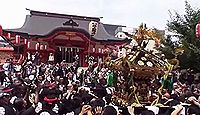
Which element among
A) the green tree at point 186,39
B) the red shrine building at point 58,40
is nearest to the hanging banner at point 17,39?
the red shrine building at point 58,40

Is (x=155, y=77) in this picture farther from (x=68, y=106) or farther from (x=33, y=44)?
(x=33, y=44)

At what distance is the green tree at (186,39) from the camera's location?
663 inches

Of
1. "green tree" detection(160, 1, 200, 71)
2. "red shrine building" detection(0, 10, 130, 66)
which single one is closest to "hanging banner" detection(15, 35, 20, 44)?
"red shrine building" detection(0, 10, 130, 66)

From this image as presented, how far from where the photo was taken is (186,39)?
17547 millimetres

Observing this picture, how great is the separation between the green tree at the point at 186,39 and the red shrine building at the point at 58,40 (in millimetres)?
9034

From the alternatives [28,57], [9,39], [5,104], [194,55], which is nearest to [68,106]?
[5,104]

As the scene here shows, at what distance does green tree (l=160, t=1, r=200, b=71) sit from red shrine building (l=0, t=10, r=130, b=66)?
903 cm

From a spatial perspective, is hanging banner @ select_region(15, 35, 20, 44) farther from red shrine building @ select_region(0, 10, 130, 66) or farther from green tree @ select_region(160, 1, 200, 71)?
green tree @ select_region(160, 1, 200, 71)

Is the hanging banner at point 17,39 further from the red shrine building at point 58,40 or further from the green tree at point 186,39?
the green tree at point 186,39

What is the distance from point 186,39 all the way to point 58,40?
49.7ft

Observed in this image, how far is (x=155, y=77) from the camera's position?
26.1 feet

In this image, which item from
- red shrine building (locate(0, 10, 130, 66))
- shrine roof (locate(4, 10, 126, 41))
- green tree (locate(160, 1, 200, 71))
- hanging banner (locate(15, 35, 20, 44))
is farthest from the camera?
shrine roof (locate(4, 10, 126, 41))

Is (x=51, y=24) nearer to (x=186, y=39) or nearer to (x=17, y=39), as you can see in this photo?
(x=17, y=39)

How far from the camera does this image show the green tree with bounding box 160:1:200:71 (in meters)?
16.8
